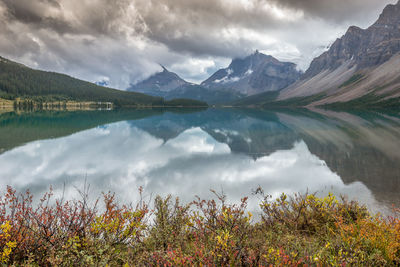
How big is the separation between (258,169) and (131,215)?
56.3ft

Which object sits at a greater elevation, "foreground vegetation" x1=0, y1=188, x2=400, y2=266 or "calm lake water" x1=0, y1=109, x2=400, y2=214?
"foreground vegetation" x1=0, y1=188, x2=400, y2=266

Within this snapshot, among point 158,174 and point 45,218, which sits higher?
point 45,218

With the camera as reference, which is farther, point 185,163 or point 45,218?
point 185,163

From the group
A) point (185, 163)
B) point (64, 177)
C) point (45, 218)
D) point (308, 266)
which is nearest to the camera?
point (308, 266)

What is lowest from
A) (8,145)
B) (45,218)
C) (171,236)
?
(8,145)

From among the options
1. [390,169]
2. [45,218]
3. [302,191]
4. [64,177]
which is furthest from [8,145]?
[390,169]

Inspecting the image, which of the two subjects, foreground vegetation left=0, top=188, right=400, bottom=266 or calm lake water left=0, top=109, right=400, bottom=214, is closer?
foreground vegetation left=0, top=188, right=400, bottom=266

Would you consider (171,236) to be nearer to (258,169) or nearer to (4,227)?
(4,227)

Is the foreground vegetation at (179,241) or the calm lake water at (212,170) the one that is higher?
the foreground vegetation at (179,241)

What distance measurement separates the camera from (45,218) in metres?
7.21

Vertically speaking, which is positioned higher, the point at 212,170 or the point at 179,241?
the point at 179,241

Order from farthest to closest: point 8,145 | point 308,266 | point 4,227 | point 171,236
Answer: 1. point 8,145
2. point 171,236
3. point 4,227
4. point 308,266

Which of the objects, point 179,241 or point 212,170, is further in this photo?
point 212,170

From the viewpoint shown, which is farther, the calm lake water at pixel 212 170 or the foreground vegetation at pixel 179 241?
the calm lake water at pixel 212 170
